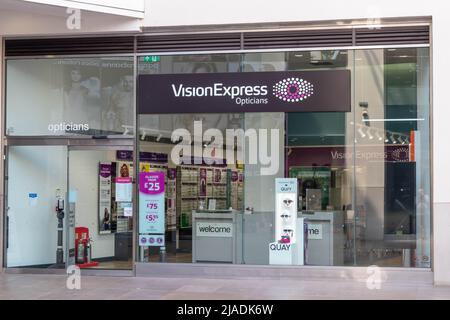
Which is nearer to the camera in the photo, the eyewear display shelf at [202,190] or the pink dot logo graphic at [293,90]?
the pink dot logo graphic at [293,90]

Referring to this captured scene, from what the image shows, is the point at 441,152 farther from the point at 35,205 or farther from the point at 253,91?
the point at 35,205

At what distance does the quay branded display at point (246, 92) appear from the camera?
41.3 feet

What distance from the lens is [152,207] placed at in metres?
13.2

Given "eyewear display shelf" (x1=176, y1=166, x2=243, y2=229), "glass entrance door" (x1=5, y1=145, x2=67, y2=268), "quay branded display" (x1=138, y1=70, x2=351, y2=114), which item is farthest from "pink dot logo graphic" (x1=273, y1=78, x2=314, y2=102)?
"glass entrance door" (x1=5, y1=145, x2=67, y2=268)

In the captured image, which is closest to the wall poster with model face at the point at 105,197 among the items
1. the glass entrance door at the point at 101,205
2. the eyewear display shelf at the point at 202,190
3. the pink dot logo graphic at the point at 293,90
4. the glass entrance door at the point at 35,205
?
the glass entrance door at the point at 101,205

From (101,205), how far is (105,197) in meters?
0.17

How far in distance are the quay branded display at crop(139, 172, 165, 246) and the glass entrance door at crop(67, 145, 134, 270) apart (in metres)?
0.21

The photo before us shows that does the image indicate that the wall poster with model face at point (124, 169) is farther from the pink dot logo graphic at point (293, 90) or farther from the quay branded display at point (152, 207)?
the pink dot logo graphic at point (293, 90)

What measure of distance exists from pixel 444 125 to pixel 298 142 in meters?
2.51

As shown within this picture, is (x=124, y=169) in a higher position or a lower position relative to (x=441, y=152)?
lower

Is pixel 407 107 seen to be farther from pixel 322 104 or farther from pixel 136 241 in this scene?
pixel 136 241

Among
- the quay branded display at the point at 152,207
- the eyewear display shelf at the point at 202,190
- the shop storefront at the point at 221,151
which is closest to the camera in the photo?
the shop storefront at the point at 221,151

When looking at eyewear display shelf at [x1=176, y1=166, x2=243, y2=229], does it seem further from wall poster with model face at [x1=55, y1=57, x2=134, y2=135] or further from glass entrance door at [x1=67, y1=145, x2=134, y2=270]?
wall poster with model face at [x1=55, y1=57, x2=134, y2=135]

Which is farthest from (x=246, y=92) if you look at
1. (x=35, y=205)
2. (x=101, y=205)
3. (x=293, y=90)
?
(x=35, y=205)
